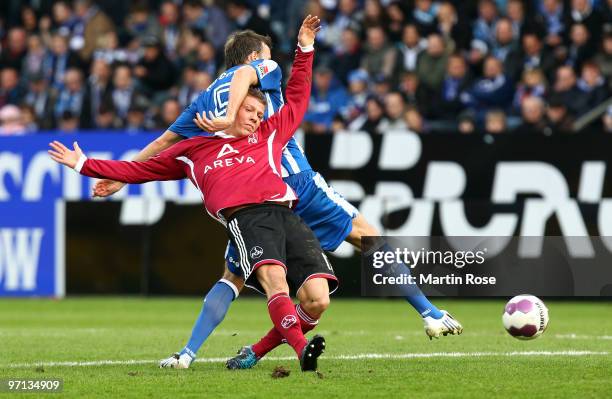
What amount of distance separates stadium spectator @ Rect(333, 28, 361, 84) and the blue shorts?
9847mm

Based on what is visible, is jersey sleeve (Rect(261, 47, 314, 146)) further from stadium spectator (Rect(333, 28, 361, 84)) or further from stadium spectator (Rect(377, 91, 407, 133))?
stadium spectator (Rect(333, 28, 361, 84))

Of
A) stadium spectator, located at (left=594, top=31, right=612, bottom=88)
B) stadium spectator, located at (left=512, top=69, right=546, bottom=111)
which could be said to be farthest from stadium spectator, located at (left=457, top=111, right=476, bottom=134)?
stadium spectator, located at (left=594, top=31, right=612, bottom=88)

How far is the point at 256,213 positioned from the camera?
7805mm

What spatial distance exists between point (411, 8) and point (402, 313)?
6.15 meters

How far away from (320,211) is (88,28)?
43.6 ft

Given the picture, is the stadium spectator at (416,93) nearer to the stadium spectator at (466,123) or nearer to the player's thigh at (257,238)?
the stadium spectator at (466,123)

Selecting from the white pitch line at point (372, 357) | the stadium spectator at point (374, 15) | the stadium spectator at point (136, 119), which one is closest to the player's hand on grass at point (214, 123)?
the white pitch line at point (372, 357)

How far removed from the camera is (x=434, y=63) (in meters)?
17.6

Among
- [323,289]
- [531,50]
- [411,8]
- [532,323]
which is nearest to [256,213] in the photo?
[323,289]

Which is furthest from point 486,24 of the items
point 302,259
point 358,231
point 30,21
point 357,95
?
point 302,259

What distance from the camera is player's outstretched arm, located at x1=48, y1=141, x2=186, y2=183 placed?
7.96 m

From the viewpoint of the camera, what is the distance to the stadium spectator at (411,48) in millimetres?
17859

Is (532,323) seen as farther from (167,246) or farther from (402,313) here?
(167,246)

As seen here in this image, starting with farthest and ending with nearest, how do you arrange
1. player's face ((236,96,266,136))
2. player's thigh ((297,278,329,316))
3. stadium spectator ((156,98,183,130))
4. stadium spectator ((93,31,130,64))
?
stadium spectator ((93,31,130,64))
stadium spectator ((156,98,183,130))
player's face ((236,96,266,136))
player's thigh ((297,278,329,316))
